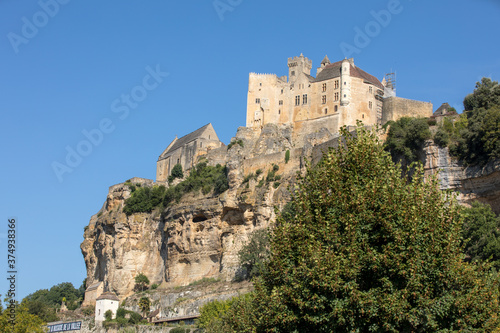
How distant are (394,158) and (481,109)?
7144 millimetres

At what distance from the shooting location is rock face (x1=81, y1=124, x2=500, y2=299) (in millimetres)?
47031

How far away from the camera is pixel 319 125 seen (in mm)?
73062

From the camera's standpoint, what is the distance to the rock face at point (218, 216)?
47031 mm

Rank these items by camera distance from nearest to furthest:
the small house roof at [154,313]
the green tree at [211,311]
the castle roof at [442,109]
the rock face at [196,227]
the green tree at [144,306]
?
the green tree at [211,311]
the small house roof at [154,313]
the green tree at [144,306]
the rock face at [196,227]
the castle roof at [442,109]

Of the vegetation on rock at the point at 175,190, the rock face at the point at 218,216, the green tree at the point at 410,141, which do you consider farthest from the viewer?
the vegetation on rock at the point at 175,190

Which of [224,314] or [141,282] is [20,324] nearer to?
[224,314]

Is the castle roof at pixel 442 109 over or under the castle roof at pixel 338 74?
under

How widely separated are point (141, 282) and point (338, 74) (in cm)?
3117

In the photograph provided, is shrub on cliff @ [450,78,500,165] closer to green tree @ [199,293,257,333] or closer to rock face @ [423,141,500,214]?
rock face @ [423,141,500,214]

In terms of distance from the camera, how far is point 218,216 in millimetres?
60719

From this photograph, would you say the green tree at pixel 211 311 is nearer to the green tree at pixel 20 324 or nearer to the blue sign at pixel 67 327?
the green tree at pixel 20 324

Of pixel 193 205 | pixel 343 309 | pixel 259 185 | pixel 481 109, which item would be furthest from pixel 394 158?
pixel 343 309

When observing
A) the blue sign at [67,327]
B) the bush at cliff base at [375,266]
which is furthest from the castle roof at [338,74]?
the bush at cliff base at [375,266]

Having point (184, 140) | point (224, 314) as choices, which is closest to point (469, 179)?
point (224, 314)
